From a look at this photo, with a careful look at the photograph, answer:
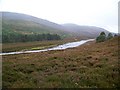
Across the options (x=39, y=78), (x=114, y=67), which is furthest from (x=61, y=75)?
(x=114, y=67)

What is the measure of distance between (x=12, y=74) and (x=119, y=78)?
8.50m

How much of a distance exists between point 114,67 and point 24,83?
8.62 metres

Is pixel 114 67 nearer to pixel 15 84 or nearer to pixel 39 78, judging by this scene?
pixel 39 78

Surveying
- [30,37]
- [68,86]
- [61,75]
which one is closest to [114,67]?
[61,75]

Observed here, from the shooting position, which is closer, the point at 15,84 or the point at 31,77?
the point at 15,84

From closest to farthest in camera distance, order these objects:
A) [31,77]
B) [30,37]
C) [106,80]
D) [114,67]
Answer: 1. [106,80]
2. [31,77]
3. [114,67]
4. [30,37]

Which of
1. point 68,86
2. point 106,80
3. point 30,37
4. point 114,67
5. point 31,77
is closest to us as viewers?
point 68,86

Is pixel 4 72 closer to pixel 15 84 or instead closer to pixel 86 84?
pixel 15 84

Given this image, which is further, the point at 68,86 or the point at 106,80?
the point at 106,80

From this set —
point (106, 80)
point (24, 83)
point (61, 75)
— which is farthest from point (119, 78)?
point (24, 83)

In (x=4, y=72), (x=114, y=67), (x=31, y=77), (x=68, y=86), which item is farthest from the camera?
(x=114, y=67)

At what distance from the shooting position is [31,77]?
15734mm

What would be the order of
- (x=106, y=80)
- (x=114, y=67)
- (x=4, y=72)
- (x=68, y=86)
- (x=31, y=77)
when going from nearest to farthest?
1. (x=68, y=86)
2. (x=106, y=80)
3. (x=31, y=77)
4. (x=4, y=72)
5. (x=114, y=67)

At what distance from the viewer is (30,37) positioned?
148 m
